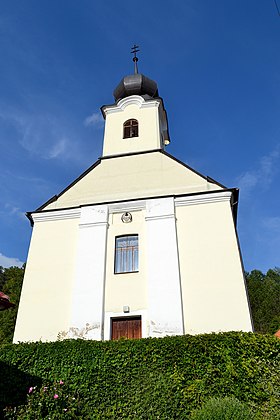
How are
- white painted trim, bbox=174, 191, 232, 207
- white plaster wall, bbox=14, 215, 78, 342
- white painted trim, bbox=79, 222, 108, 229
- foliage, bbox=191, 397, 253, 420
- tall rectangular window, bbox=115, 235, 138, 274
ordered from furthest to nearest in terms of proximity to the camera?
white painted trim, bbox=79, 222, 108, 229, white painted trim, bbox=174, 191, 232, 207, tall rectangular window, bbox=115, 235, 138, 274, white plaster wall, bbox=14, 215, 78, 342, foliage, bbox=191, 397, 253, 420

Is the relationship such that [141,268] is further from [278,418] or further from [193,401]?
[278,418]

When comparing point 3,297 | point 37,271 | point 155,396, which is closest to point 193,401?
point 155,396

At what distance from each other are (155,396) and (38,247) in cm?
845

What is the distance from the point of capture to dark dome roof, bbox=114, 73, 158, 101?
846 inches

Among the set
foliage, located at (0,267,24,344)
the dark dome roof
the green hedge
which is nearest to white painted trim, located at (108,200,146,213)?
the green hedge

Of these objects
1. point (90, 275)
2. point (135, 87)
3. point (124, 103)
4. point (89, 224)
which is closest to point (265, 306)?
point (135, 87)

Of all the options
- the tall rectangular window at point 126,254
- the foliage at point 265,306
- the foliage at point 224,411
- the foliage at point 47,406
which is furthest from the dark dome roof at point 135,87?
the foliage at point 265,306

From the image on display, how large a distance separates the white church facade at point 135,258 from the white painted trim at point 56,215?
0.04 m

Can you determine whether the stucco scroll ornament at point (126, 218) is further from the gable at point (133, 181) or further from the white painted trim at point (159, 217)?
the gable at point (133, 181)

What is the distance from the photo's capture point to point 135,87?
21.5 m

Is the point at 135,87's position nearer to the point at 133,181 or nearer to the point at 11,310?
the point at 133,181

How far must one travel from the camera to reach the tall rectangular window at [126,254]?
1323 centimetres

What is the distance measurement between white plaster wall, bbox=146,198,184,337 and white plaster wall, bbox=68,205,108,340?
5.95 feet

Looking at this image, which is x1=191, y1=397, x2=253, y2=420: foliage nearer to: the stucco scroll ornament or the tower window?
the stucco scroll ornament
